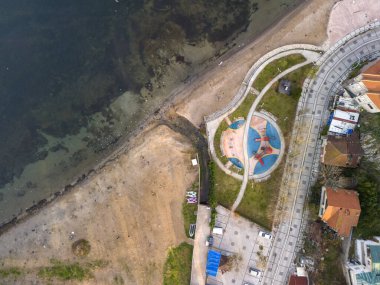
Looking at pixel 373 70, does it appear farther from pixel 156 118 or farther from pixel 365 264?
pixel 156 118

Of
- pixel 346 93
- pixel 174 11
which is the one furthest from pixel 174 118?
pixel 346 93

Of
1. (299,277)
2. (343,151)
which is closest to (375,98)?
(343,151)

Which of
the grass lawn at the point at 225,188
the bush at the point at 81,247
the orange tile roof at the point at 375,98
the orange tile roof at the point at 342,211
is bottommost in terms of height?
the bush at the point at 81,247

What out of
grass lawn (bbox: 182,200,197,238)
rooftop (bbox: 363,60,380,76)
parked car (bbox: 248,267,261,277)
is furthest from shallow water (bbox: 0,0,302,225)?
parked car (bbox: 248,267,261,277)

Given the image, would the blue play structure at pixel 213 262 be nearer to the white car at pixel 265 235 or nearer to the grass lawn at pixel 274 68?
the white car at pixel 265 235

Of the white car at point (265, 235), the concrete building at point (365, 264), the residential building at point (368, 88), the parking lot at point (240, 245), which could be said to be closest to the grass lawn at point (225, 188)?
the parking lot at point (240, 245)

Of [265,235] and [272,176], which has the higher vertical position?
[272,176]

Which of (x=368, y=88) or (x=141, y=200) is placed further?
(x=141, y=200)
